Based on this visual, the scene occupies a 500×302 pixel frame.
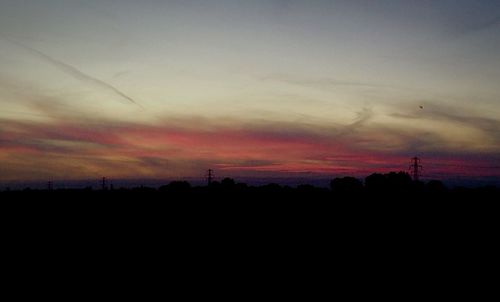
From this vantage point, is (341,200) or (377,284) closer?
(377,284)

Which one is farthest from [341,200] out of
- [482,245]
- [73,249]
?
[73,249]

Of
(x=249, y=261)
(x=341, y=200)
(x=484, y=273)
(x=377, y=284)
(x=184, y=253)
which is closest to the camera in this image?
(x=377, y=284)

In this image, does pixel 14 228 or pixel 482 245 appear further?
pixel 14 228

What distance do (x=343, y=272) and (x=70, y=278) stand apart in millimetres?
13255

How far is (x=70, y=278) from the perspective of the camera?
17906 millimetres

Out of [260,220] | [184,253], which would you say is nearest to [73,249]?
[184,253]

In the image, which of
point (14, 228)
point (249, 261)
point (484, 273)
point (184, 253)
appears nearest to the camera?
point (484, 273)

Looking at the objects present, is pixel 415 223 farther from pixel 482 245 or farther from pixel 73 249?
pixel 73 249

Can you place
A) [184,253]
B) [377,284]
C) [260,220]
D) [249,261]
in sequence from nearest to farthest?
[377,284]
[249,261]
[184,253]
[260,220]

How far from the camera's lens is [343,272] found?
19.0 metres

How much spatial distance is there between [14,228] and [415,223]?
3115 cm

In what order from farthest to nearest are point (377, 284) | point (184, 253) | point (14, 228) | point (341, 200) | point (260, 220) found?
→ 1. point (341, 200)
2. point (260, 220)
3. point (14, 228)
4. point (184, 253)
5. point (377, 284)

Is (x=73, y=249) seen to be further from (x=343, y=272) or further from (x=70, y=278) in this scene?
(x=343, y=272)

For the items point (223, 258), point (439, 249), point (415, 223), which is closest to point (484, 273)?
point (439, 249)
